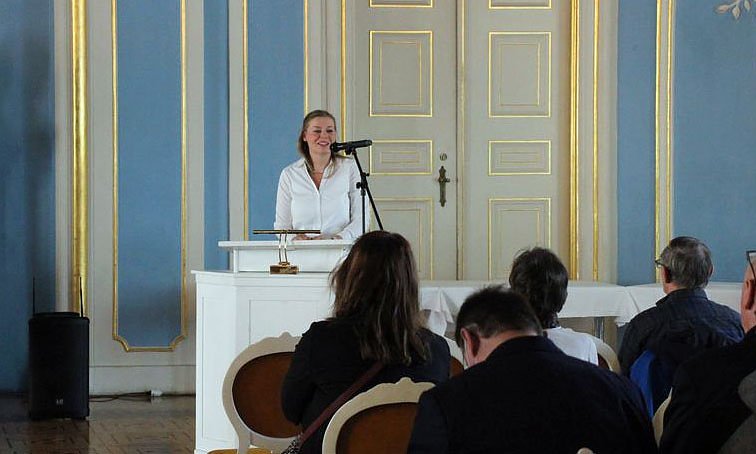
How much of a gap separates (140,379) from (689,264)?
4225mm

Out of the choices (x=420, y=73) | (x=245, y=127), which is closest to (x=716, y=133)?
(x=420, y=73)

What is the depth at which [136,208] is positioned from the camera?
6902mm

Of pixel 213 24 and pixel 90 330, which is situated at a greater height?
pixel 213 24

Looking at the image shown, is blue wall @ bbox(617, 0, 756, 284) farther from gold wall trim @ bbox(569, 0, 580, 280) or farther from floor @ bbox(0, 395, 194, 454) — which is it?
floor @ bbox(0, 395, 194, 454)

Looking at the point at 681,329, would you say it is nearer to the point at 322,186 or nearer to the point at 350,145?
the point at 350,145

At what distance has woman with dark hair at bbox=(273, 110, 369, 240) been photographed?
17.1 feet

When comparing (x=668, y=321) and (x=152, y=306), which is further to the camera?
(x=152, y=306)

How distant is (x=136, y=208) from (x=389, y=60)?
6.05 feet

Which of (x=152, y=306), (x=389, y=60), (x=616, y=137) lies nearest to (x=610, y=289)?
(x=616, y=137)

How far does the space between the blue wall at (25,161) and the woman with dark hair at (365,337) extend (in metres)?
4.51

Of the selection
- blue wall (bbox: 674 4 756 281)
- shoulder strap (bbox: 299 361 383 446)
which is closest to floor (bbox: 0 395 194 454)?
shoulder strap (bbox: 299 361 383 446)

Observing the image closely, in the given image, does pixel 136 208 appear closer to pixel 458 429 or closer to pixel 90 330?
pixel 90 330

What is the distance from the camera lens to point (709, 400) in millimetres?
2037

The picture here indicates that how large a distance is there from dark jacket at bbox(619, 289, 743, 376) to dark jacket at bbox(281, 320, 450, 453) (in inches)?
38.5
